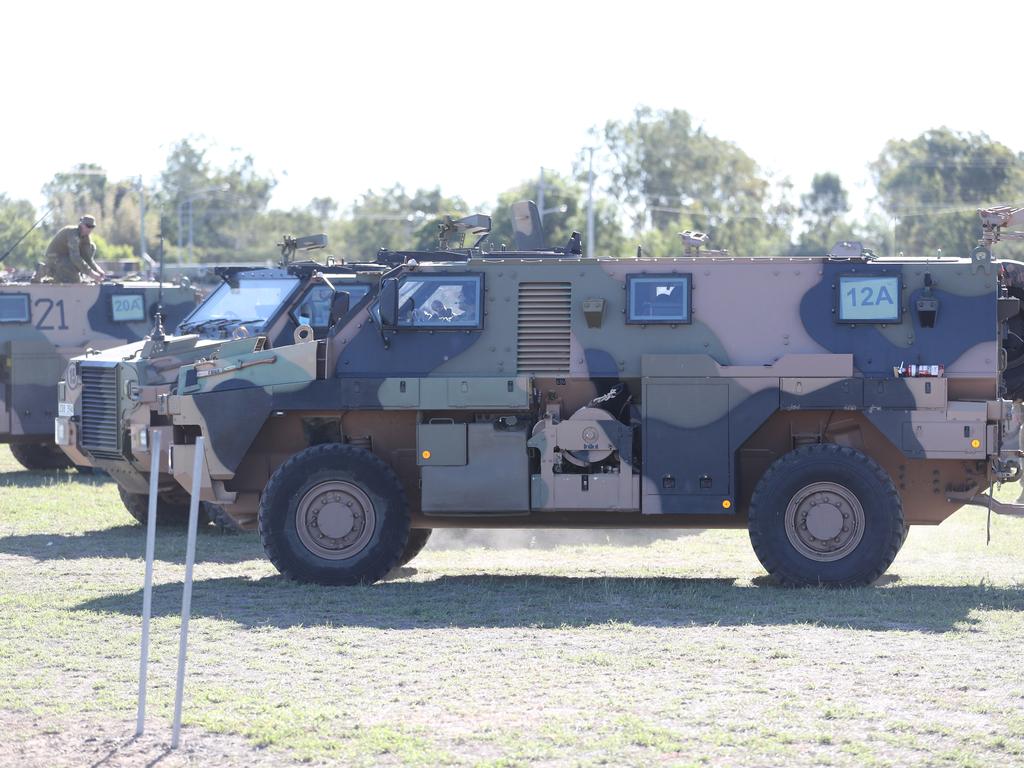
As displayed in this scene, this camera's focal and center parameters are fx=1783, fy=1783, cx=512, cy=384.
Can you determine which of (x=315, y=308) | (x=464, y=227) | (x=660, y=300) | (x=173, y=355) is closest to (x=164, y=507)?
(x=173, y=355)

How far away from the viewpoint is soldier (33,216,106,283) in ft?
70.0

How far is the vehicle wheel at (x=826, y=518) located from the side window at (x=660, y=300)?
48.9 inches

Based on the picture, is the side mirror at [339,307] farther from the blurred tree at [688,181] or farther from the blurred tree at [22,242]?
the blurred tree at [688,181]

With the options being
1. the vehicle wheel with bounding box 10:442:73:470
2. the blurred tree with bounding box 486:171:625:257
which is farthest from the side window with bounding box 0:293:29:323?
the blurred tree with bounding box 486:171:625:257

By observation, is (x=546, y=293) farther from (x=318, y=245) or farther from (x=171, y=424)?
(x=318, y=245)

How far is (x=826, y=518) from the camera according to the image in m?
12.0

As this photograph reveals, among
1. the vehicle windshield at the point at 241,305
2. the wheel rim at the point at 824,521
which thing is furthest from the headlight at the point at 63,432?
the wheel rim at the point at 824,521

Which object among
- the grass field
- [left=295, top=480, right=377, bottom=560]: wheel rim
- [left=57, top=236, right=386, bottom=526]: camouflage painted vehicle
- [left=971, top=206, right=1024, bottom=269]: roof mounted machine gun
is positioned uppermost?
[left=971, top=206, right=1024, bottom=269]: roof mounted machine gun

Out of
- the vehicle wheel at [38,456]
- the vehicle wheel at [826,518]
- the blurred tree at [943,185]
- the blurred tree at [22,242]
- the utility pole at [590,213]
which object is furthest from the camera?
the blurred tree at [943,185]

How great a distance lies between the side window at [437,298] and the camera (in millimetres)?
12477

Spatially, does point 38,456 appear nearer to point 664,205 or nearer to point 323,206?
point 664,205

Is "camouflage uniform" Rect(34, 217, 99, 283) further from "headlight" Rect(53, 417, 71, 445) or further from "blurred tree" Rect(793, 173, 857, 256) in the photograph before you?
"blurred tree" Rect(793, 173, 857, 256)

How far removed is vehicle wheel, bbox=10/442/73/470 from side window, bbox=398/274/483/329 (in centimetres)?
1086

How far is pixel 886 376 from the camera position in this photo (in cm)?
1209
